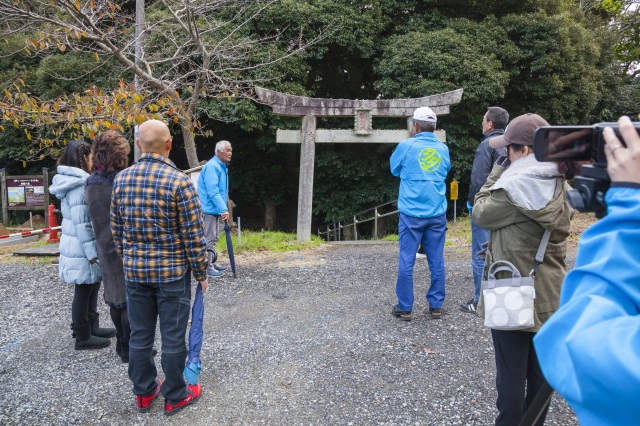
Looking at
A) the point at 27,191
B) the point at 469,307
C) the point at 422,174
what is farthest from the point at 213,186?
the point at 27,191

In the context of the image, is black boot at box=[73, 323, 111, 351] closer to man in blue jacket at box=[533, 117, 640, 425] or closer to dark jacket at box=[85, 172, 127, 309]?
dark jacket at box=[85, 172, 127, 309]

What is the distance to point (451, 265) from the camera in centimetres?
670

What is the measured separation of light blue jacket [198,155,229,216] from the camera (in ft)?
18.1

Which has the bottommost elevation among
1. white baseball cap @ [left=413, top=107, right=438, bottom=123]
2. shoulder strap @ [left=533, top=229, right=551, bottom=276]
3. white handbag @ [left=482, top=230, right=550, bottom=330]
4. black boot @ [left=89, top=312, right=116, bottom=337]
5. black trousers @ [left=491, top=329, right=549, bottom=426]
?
black boot @ [left=89, top=312, right=116, bottom=337]

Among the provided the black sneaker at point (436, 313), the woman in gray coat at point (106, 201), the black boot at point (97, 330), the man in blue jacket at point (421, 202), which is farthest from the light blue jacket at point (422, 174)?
the black boot at point (97, 330)

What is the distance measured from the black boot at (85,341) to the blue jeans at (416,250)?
2.78 m

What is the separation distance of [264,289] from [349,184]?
8217 mm

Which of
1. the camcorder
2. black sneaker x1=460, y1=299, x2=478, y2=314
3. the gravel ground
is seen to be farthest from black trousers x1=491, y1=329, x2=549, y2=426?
black sneaker x1=460, y1=299, x2=478, y2=314

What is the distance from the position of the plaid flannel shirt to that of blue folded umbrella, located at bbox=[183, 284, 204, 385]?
1.27 ft

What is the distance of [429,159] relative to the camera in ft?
13.6

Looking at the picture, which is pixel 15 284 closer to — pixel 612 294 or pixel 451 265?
pixel 451 265

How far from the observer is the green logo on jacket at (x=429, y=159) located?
414 cm

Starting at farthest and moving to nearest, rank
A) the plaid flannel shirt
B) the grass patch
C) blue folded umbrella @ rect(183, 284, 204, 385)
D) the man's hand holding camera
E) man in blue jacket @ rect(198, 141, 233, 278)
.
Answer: the grass patch, man in blue jacket @ rect(198, 141, 233, 278), blue folded umbrella @ rect(183, 284, 204, 385), the plaid flannel shirt, the man's hand holding camera

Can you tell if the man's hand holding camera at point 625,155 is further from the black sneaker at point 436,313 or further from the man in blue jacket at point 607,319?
the black sneaker at point 436,313
